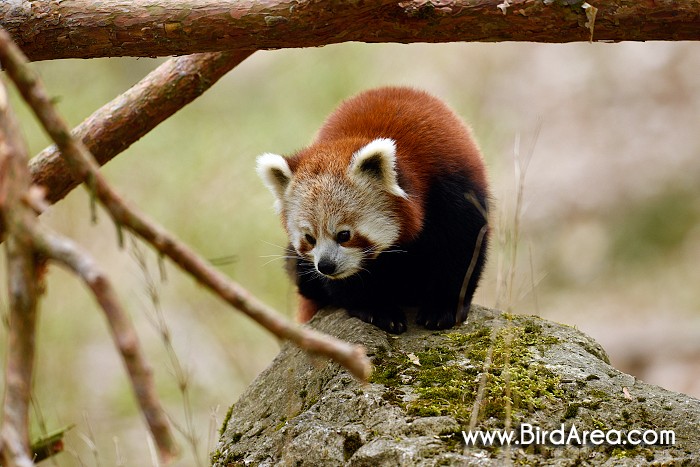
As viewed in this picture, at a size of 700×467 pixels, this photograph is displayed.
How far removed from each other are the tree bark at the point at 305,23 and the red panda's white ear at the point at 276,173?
79cm

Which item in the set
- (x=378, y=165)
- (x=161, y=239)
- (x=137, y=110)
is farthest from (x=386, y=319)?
(x=161, y=239)

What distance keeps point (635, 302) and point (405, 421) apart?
818 cm

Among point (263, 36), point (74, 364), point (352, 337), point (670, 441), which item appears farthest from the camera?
point (74, 364)

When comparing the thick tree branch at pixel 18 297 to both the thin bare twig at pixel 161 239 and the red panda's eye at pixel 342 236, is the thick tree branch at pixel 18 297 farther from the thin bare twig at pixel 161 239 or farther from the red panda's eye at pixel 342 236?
the red panda's eye at pixel 342 236

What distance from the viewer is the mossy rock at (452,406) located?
8.22ft

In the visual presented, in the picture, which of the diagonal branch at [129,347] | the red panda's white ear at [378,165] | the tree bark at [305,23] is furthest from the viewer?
the red panda's white ear at [378,165]

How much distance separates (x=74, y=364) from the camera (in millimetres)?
8984

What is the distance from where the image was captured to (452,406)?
2699mm

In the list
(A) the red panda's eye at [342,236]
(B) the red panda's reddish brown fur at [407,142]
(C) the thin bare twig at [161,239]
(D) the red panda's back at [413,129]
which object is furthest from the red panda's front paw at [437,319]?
(C) the thin bare twig at [161,239]

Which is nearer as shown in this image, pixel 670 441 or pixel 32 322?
pixel 32 322

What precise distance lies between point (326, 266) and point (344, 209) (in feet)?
0.99

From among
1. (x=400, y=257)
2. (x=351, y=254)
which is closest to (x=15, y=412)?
(x=351, y=254)

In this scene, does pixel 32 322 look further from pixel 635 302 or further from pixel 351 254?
pixel 635 302

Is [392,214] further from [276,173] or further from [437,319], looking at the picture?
[276,173]
